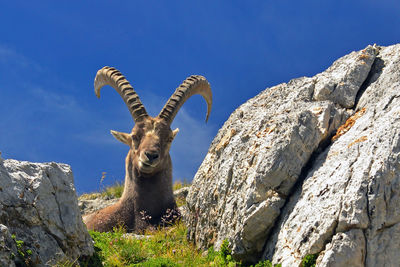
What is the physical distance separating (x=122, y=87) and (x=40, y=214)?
308 inches

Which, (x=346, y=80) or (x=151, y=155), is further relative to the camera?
(x=151, y=155)

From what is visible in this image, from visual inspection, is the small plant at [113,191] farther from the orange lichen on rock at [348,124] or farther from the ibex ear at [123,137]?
the orange lichen on rock at [348,124]

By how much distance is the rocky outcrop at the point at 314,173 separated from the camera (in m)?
5.74

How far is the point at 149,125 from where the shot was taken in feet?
41.8

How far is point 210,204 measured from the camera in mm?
8852

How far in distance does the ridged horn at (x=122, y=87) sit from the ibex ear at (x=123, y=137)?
58 cm

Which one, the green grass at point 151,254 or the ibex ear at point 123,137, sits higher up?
the ibex ear at point 123,137

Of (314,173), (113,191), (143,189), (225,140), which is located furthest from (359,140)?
(113,191)

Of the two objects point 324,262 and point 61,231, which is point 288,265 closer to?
point 324,262

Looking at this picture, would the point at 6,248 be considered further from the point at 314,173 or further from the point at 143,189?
the point at 143,189

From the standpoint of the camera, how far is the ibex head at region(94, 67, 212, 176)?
1208cm

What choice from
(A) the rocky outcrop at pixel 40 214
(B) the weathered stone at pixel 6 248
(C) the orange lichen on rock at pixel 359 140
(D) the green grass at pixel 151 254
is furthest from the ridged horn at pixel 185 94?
(B) the weathered stone at pixel 6 248

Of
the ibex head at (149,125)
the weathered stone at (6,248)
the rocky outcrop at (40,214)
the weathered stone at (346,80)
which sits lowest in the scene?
the weathered stone at (6,248)

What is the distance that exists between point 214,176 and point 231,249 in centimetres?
201
